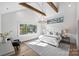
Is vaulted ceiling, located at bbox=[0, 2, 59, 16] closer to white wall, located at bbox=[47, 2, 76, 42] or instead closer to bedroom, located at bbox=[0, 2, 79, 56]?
bedroom, located at bbox=[0, 2, 79, 56]

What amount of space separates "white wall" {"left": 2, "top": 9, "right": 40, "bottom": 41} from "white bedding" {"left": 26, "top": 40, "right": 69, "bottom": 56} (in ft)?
0.56

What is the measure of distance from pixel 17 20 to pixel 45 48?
84 cm

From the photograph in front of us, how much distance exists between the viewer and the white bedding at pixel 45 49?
6.35 feet

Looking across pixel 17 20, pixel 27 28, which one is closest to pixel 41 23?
pixel 27 28

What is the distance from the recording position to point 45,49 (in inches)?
78.0

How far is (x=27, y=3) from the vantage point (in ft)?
6.40

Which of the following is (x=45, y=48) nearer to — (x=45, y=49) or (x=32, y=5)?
(x=45, y=49)

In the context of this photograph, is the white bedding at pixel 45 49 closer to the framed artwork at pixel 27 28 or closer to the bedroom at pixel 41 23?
the bedroom at pixel 41 23

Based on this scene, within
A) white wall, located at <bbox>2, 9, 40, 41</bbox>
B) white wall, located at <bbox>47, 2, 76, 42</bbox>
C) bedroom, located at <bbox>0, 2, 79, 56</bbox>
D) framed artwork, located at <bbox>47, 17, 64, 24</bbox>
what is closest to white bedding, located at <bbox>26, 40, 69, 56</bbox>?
bedroom, located at <bbox>0, 2, 79, 56</bbox>

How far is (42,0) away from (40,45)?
0.95m

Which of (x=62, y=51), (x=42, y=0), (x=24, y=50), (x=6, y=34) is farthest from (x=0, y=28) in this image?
(x=62, y=51)

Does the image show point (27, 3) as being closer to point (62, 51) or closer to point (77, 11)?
point (77, 11)

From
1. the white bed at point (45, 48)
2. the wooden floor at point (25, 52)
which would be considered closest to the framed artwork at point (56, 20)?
the white bed at point (45, 48)

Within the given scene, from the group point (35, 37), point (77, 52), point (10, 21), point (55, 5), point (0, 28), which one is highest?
point (55, 5)
